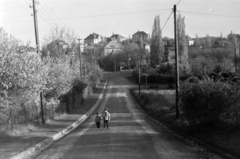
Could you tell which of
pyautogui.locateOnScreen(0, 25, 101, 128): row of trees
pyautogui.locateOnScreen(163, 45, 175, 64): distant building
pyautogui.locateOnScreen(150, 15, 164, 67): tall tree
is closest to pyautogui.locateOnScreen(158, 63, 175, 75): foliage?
pyautogui.locateOnScreen(150, 15, 164, 67): tall tree

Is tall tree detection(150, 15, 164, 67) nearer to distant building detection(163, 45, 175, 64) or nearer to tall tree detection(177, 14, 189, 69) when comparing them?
distant building detection(163, 45, 175, 64)

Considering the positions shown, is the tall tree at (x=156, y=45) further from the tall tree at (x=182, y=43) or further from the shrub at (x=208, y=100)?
the shrub at (x=208, y=100)

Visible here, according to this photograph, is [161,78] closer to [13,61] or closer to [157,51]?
[157,51]

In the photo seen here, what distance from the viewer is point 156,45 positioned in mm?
84062

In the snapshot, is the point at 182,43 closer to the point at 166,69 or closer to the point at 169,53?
the point at 166,69

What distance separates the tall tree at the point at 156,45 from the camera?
8369cm

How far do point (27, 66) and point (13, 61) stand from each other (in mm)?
1030

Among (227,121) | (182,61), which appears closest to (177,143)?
(227,121)

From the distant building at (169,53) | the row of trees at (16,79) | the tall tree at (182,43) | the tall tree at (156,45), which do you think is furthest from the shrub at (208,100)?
the distant building at (169,53)

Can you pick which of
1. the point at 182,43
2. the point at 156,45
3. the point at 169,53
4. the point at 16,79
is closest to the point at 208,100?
the point at 16,79

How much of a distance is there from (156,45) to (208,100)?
230 feet

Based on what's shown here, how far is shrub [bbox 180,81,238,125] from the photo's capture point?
570 inches

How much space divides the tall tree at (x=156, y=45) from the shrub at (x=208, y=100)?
6828cm

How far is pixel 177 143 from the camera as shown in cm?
1467
